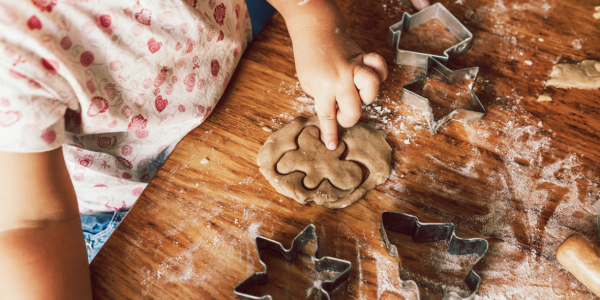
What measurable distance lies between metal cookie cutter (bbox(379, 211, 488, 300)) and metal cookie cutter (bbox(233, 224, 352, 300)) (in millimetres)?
106

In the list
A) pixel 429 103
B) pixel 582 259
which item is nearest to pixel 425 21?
pixel 429 103

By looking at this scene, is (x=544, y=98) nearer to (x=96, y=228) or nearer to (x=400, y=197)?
(x=400, y=197)

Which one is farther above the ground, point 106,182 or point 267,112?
point 267,112

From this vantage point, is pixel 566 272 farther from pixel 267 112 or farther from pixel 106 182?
pixel 106 182

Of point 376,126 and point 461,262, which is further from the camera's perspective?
point 376,126

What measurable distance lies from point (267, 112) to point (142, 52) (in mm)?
Answer: 292

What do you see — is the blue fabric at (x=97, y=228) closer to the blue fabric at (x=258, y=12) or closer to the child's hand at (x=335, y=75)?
the blue fabric at (x=258, y=12)

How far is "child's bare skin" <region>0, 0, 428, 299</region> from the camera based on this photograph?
0.58 meters

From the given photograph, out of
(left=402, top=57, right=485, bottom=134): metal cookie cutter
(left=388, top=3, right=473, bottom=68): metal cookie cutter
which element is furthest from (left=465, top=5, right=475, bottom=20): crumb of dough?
(left=402, top=57, right=485, bottom=134): metal cookie cutter

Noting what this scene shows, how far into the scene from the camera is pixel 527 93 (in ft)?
2.80

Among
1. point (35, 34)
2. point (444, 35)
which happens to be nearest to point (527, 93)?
point (444, 35)

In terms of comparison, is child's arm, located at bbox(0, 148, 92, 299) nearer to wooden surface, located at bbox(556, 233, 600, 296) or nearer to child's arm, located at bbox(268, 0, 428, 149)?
child's arm, located at bbox(268, 0, 428, 149)

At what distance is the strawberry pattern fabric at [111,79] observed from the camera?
0.55m

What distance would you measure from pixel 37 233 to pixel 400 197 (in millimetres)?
662
